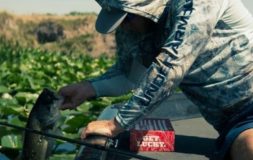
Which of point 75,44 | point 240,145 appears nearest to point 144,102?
point 240,145

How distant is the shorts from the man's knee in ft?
0.10

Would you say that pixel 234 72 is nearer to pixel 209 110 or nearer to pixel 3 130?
pixel 209 110

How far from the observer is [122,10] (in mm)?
2299

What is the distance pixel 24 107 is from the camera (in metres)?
5.01

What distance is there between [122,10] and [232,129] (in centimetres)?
64

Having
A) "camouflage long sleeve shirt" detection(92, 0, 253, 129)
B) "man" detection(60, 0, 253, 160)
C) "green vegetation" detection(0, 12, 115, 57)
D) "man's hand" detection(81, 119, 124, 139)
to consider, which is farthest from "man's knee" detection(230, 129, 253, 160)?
"green vegetation" detection(0, 12, 115, 57)

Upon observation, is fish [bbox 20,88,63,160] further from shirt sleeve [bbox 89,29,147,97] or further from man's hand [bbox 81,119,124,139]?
shirt sleeve [bbox 89,29,147,97]

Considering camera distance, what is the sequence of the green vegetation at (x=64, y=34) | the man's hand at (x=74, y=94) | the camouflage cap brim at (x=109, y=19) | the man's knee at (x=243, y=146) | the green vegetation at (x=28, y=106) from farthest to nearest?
the green vegetation at (x=64, y=34) < the green vegetation at (x=28, y=106) < the man's hand at (x=74, y=94) < the camouflage cap brim at (x=109, y=19) < the man's knee at (x=243, y=146)

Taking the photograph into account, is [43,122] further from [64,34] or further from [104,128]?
[64,34]

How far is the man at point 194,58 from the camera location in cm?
222

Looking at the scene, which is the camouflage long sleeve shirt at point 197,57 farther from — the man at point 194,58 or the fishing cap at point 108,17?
the fishing cap at point 108,17

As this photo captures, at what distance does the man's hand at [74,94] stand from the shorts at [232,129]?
27.4 inches

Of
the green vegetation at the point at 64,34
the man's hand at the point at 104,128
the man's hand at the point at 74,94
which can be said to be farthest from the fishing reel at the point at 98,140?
the green vegetation at the point at 64,34

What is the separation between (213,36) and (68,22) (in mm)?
37003
